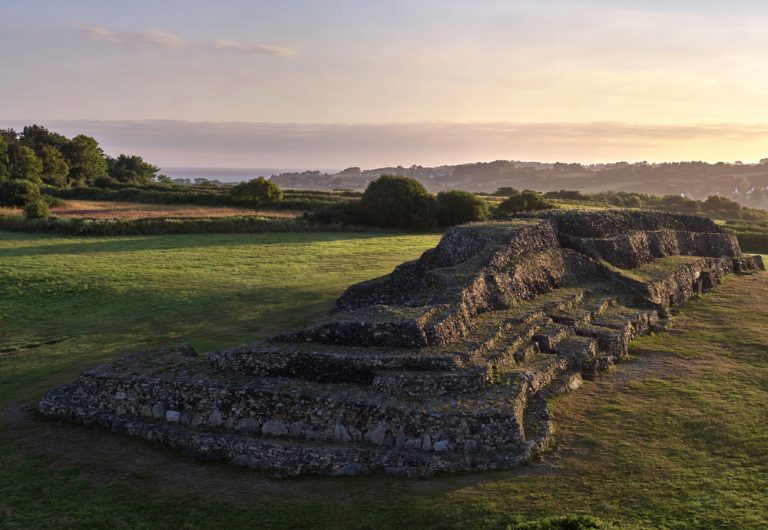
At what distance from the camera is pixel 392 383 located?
1254cm

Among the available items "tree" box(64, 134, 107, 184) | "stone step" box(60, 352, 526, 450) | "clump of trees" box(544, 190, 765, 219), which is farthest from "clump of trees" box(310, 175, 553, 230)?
"tree" box(64, 134, 107, 184)

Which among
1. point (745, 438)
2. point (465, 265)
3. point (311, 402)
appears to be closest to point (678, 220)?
point (465, 265)

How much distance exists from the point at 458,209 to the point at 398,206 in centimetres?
544

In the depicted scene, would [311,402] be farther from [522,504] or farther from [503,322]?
[503,322]

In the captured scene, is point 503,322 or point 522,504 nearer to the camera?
point 522,504

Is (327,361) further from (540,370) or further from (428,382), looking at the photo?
(540,370)

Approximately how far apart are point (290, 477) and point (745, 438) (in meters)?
8.72

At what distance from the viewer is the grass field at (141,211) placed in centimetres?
4944

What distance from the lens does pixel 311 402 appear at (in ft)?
39.5

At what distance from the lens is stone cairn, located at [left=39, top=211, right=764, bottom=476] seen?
11.4 m

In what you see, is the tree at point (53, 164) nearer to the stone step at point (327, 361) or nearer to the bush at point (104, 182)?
the bush at point (104, 182)

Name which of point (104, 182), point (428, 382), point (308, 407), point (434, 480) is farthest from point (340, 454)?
point (104, 182)

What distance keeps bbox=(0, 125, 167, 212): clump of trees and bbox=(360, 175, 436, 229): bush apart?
30570mm

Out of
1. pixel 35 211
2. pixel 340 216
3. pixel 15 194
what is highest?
pixel 15 194
